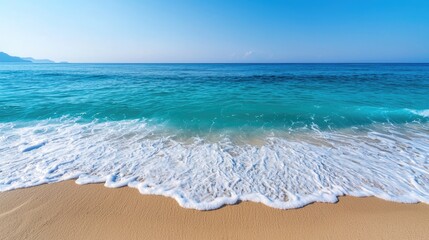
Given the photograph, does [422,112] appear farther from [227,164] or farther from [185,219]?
[185,219]

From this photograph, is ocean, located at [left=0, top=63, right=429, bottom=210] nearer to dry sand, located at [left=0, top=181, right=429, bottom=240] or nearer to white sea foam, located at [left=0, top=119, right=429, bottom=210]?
white sea foam, located at [left=0, top=119, right=429, bottom=210]

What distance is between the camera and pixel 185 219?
11.8 feet

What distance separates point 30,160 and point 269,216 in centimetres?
677

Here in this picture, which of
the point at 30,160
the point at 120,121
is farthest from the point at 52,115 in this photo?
the point at 30,160

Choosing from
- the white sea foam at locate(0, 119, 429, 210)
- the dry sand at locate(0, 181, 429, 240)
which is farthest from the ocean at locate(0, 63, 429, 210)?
the dry sand at locate(0, 181, 429, 240)

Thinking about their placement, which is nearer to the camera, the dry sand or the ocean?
the dry sand

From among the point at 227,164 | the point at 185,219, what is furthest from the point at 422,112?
the point at 185,219

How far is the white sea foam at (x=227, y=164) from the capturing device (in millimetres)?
4355

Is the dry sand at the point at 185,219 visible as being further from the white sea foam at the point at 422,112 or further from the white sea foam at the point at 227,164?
the white sea foam at the point at 422,112

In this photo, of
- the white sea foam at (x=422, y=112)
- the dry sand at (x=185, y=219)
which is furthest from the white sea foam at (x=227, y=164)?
the white sea foam at (x=422, y=112)

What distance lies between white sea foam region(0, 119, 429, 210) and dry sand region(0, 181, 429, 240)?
27 centimetres

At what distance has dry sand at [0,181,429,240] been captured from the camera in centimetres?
330

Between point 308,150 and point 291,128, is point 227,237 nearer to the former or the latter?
point 308,150

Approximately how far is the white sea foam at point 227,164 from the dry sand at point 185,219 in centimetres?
27
